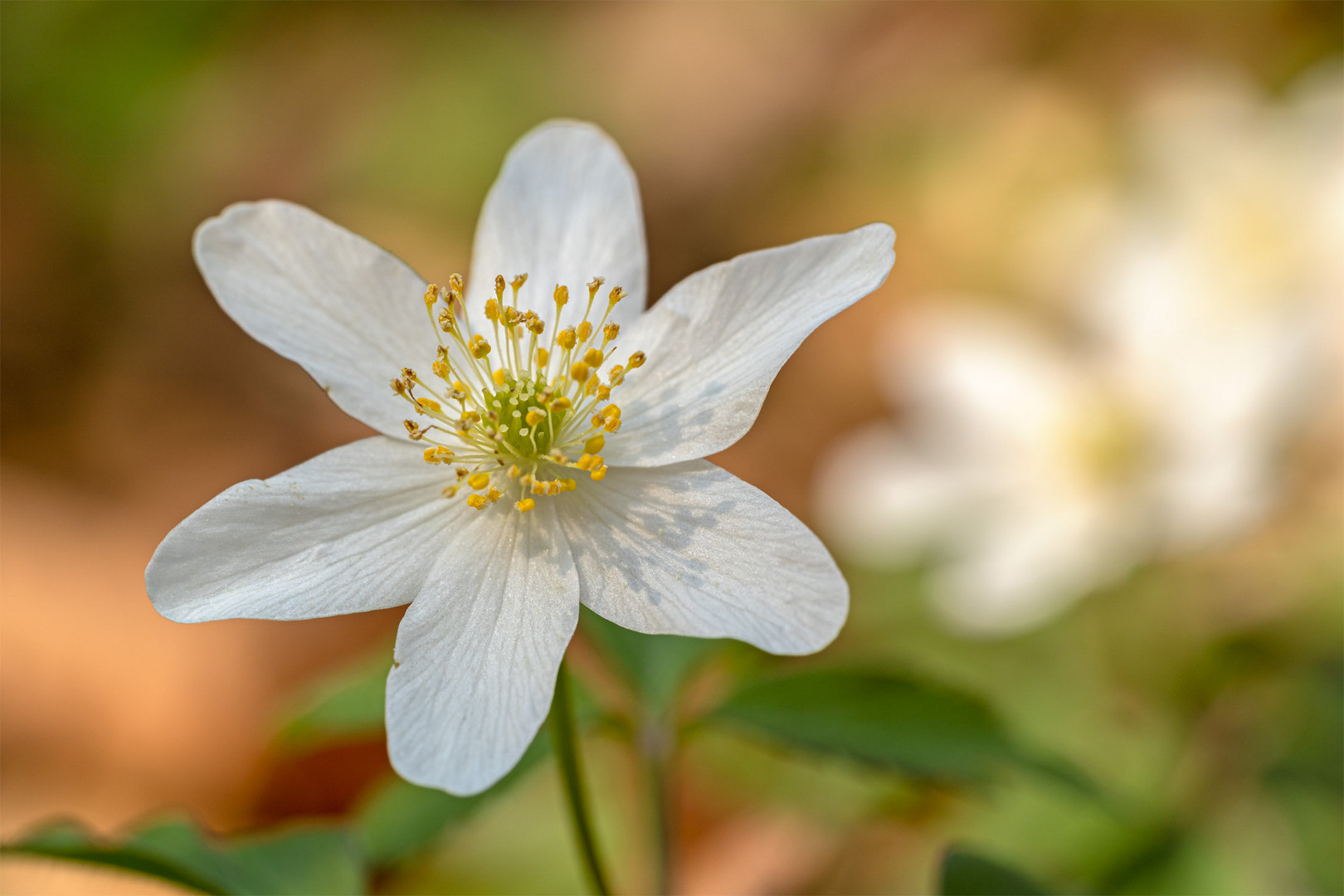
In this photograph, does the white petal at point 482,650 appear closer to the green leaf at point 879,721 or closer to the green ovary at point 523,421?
the green ovary at point 523,421

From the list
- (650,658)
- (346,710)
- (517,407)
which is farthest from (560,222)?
(346,710)

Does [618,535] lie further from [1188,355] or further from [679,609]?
[1188,355]

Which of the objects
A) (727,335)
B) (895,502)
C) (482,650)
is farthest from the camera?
(895,502)

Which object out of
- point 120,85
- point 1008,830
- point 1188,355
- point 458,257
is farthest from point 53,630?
point 1188,355

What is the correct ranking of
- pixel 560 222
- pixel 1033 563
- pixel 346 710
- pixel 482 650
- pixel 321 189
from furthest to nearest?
pixel 321 189
pixel 1033 563
pixel 346 710
pixel 560 222
pixel 482 650

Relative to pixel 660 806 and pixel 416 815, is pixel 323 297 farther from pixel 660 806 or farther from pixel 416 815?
pixel 660 806

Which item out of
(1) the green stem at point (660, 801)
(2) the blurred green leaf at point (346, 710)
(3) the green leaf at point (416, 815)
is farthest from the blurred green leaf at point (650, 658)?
(2) the blurred green leaf at point (346, 710)

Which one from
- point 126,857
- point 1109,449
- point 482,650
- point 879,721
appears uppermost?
point 482,650

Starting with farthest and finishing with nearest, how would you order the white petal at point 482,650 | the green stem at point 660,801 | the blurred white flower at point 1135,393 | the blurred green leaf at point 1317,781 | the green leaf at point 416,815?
1. the blurred white flower at point 1135,393
2. the blurred green leaf at point 1317,781
3. the green stem at point 660,801
4. the green leaf at point 416,815
5. the white petal at point 482,650
